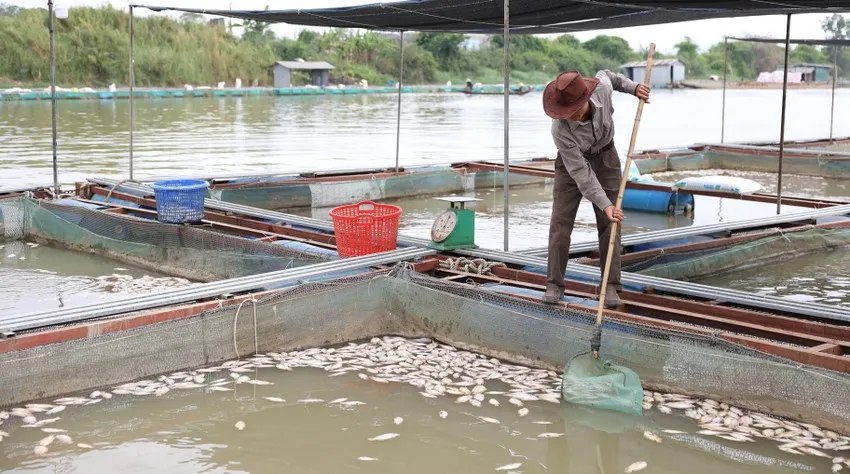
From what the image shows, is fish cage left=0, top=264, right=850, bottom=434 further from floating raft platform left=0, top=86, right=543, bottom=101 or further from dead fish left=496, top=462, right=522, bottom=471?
floating raft platform left=0, top=86, right=543, bottom=101

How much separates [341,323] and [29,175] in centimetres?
869

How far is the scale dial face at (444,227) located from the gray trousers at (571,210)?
1.23 metres

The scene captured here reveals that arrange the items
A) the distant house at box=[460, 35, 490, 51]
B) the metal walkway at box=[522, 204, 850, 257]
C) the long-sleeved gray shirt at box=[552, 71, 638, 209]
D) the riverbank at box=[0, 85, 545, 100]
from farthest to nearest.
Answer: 1. the distant house at box=[460, 35, 490, 51]
2. the riverbank at box=[0, 85, 545, 100]
3. the metal walkway at box=[522, 204, 850, 257]
4. the long-sleeved gray shirt at box=[552, 71, 638, 209]

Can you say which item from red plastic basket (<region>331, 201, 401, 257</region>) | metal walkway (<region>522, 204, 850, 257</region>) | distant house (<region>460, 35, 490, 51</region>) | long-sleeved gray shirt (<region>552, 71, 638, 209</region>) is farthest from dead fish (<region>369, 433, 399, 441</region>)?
distant house (<region>460, 35, 490, 51</region>)

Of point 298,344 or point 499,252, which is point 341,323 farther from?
point 499,252

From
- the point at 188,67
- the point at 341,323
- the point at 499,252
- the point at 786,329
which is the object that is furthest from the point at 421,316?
the point at 188,67

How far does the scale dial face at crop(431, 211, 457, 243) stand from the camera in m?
6.13

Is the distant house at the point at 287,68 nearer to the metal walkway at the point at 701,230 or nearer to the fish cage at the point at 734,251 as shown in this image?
the metal walkway at the point at 701,230

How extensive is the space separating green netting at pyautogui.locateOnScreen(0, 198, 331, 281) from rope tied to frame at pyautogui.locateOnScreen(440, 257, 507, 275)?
35.4 inches

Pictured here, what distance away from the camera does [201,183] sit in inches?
295

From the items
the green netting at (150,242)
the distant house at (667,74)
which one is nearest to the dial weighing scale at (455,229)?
the green netting at (150,242)

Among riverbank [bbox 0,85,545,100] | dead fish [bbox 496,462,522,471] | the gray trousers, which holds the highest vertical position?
riverbank [bbox 0,85,545,100]

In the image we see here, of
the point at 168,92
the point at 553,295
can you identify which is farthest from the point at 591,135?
the point at 168,92

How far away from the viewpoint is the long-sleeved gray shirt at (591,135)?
14.8 feet
